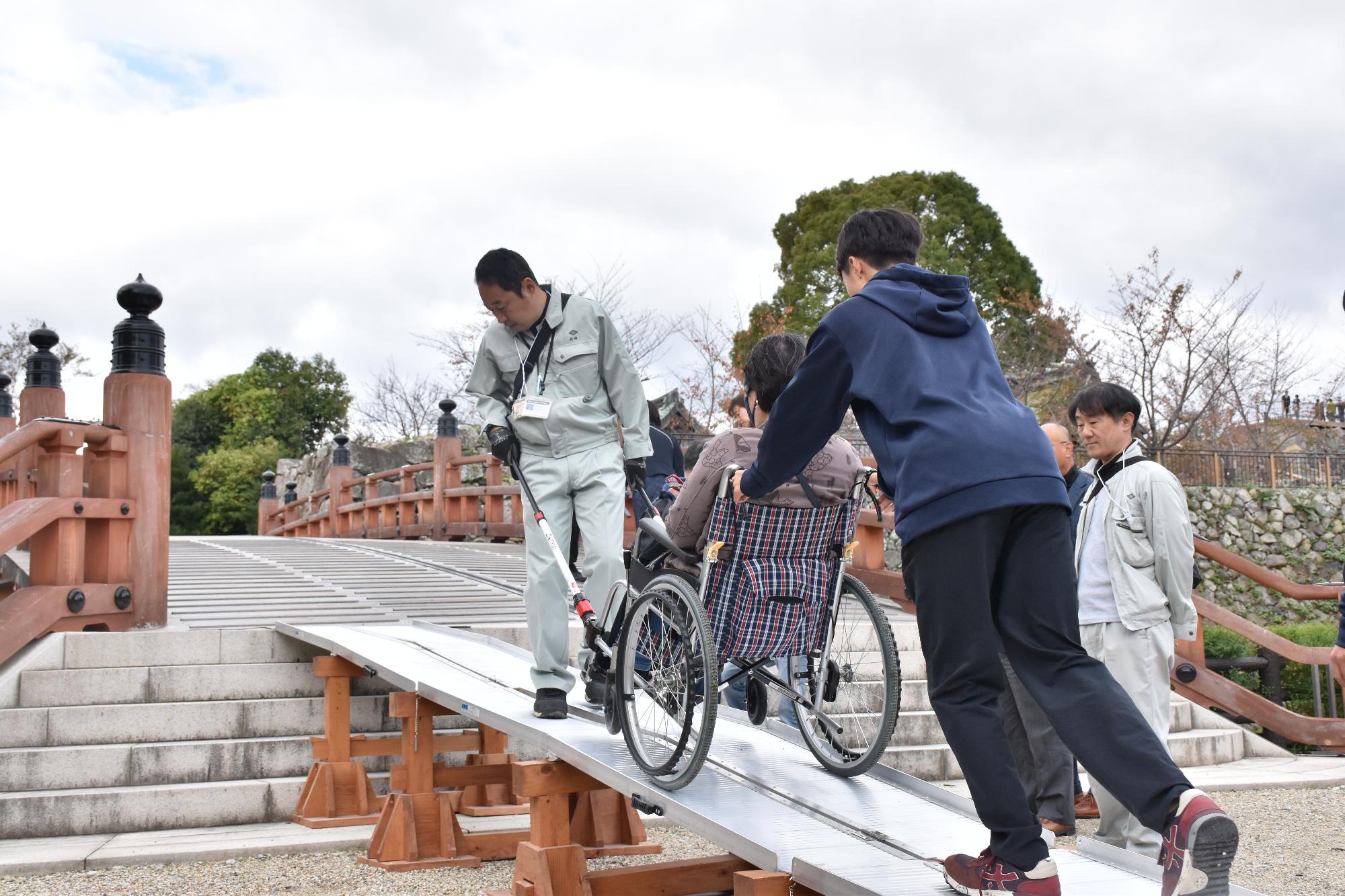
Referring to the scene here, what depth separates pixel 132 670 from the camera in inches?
217

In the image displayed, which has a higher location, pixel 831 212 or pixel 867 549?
pixel 831 212

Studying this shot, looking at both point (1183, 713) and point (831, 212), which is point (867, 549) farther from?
point (831, 212)

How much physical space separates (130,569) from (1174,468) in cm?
1752

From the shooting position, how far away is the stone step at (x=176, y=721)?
5.15 metres

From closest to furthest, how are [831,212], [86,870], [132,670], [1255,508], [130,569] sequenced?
[86,870]
[132,670]
[130,569]
[1255,508]
[831,212]

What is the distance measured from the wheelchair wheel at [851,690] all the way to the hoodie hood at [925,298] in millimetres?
1005

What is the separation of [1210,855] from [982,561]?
0.65 m

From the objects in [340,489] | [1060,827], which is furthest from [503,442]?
[340,489]

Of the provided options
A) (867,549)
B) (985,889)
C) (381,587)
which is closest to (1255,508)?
(867,549)

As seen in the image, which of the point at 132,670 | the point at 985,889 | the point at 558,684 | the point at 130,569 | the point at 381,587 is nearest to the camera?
the point at 985,889

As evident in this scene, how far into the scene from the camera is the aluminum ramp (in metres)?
2.54

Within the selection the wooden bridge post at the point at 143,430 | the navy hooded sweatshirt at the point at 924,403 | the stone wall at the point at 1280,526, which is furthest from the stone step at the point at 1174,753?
the stone wall at the point at 1280,526

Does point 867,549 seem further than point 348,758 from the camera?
Yes

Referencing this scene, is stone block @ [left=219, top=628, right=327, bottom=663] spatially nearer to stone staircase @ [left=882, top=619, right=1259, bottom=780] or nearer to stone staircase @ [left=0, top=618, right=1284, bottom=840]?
stone staircase @ [left=0, top=618, right=1284, bottom=840]
